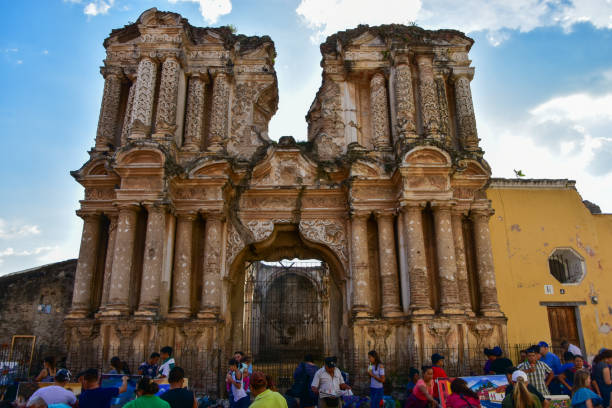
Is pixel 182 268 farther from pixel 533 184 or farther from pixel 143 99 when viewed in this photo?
pixel 533 184

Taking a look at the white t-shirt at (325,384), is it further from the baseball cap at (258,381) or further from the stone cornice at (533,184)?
the stone cornice at (533,184)

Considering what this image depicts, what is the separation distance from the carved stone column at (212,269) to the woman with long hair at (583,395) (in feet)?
24.3

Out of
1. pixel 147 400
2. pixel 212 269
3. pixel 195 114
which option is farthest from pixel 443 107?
pixel 147 400

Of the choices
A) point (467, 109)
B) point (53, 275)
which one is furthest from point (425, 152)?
point (53, 275)

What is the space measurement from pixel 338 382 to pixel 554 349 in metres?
8.17

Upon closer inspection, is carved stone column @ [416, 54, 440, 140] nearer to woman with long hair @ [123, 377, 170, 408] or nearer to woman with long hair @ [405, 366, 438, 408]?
woman with long hair @ [405, 366, 438, 408]

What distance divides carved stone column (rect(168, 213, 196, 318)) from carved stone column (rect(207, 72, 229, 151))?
208 cm

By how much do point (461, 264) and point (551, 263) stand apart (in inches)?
159

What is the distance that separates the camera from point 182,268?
11.2 metres

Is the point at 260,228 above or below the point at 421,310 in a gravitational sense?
above

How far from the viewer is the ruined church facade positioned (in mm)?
10688

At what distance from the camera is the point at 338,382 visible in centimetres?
708

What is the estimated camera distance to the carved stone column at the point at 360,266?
36.0ft

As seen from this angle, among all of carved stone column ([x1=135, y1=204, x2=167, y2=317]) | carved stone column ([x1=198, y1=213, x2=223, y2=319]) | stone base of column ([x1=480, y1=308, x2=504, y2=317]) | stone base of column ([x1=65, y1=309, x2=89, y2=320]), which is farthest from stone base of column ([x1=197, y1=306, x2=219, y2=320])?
stone base of column ([x1=480, y1=308, x2=504, y2=317])
